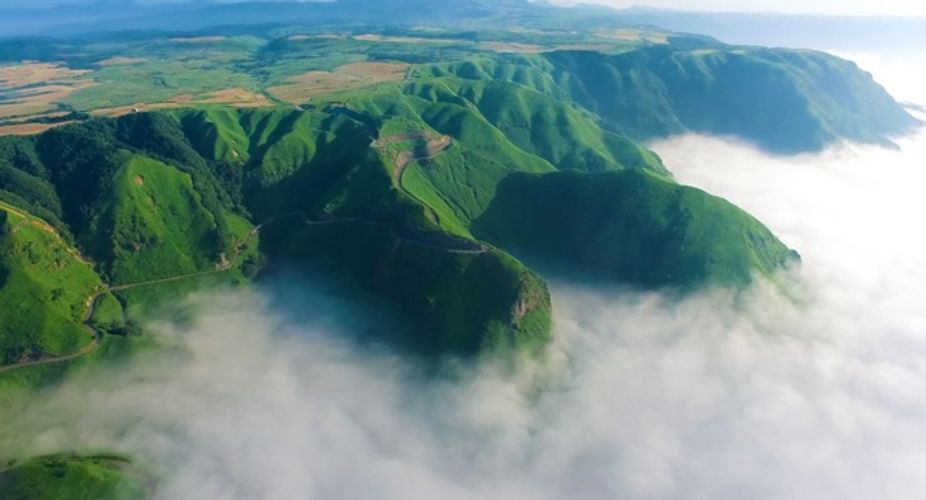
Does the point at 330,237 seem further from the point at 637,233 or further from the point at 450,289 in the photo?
the point at 637,233

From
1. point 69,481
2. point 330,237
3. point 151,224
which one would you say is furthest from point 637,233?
point 69,481

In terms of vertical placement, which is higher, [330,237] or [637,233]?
[330,237]

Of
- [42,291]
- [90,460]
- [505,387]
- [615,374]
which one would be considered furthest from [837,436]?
[42,291]

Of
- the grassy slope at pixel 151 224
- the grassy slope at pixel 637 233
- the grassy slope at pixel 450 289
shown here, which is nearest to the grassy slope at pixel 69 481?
the grassy slope at pixel 151 224

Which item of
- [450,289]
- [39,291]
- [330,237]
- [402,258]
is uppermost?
[39,291]

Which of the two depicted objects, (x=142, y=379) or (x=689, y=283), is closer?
(x=142, y=379)

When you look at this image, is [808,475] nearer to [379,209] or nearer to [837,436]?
[837,436]
